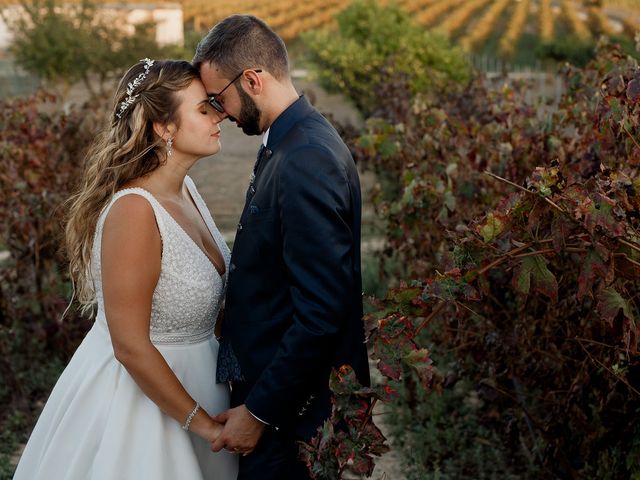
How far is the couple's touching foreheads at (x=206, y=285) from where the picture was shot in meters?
2.42

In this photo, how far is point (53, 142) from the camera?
246 inches

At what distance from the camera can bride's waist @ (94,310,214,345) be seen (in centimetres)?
283

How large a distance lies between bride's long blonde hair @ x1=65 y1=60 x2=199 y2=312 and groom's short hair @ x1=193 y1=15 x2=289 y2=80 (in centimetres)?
14

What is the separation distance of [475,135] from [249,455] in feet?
9.34

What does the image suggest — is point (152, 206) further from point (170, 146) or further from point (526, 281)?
point (526, 281)

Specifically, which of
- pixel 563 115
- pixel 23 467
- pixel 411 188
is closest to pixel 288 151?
pixel 23 467

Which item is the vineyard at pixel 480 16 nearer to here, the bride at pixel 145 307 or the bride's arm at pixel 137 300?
the bride at pixel 145 307

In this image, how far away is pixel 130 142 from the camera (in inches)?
108

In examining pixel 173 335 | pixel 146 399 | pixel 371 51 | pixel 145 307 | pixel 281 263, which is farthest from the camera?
pixel 371 51

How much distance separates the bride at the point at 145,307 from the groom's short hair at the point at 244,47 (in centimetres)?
14

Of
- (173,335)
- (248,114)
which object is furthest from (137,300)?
(248,114)

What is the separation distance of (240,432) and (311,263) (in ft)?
1.71

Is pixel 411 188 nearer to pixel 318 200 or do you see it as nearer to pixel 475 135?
pixel 475 135

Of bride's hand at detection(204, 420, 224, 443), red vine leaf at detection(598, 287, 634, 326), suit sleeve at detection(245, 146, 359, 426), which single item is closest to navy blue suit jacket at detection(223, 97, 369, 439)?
suit sleeve at detection(245, 146, 359, 426)
